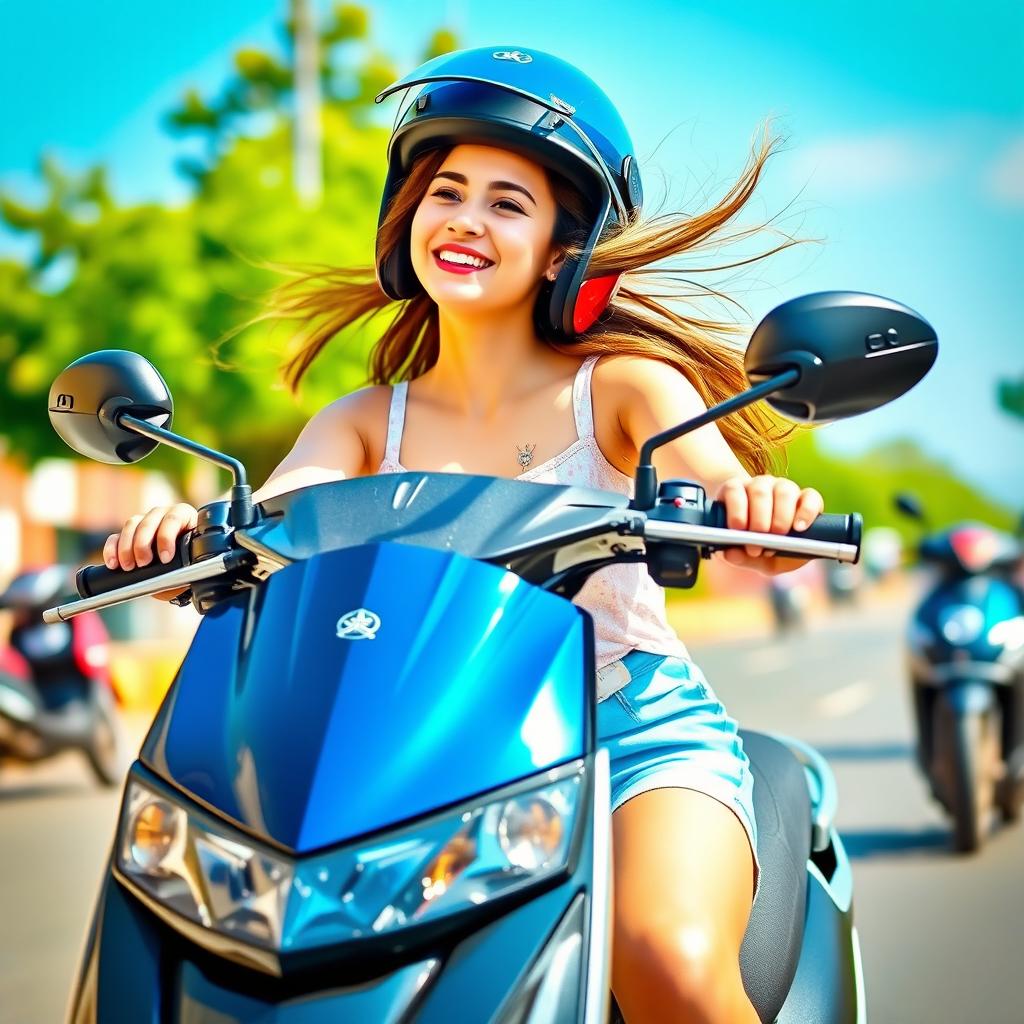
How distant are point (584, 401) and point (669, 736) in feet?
2.15

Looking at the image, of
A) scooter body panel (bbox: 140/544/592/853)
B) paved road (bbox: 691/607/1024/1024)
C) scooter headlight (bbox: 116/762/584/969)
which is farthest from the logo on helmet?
paved road (bbox: 691/607/1024/1024)

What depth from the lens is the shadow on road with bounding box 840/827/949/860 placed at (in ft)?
21.5

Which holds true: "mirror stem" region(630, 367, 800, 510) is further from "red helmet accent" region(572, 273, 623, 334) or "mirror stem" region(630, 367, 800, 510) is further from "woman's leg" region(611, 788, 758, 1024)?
"red helmet accent" region(572, 273, 623, 334)

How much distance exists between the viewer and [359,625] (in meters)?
1.70

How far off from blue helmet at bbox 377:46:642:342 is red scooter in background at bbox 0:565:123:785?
5.71 metres

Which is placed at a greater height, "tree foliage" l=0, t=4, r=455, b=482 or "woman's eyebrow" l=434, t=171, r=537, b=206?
"tree foliage" l=0, t=4, r=455, b=482

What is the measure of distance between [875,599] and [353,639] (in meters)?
44.1

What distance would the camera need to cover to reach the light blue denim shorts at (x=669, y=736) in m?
2.14

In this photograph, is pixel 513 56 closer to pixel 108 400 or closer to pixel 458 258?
pixel 458 258

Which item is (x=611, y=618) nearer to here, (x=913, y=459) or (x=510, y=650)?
(x=510, y=650)

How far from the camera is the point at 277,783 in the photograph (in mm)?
1583

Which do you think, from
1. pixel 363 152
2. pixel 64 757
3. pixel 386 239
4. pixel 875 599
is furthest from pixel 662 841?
pixel 875 599

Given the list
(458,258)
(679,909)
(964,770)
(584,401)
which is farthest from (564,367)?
(964,770)

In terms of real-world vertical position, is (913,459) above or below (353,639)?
above
